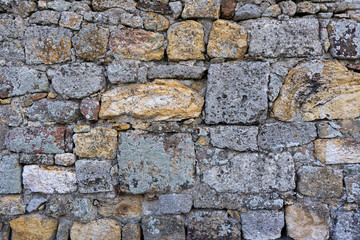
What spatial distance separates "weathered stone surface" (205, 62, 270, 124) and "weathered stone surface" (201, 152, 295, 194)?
0.32 m

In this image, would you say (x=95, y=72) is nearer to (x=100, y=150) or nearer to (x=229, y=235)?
(x=100, y=150)

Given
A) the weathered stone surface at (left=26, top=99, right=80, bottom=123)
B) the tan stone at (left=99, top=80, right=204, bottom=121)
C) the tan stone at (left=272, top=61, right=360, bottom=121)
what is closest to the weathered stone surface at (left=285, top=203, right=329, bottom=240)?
the tan stone at (left=272, top=61, right=360, bottom=121)

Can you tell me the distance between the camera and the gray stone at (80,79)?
1.72 metres

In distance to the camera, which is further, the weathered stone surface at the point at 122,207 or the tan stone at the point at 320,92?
the weathered stone surface at the point at 122,207

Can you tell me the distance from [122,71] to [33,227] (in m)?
1.44

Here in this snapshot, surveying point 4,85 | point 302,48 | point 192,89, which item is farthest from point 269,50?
point 4,85

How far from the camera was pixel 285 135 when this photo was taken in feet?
5.57

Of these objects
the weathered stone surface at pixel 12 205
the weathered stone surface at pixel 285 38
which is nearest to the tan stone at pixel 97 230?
the weathered stone surface at pixel 12 205

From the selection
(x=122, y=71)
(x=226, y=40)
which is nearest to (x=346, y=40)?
(x=226, y=40)

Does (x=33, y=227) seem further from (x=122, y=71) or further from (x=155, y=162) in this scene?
(x=122, y=71)

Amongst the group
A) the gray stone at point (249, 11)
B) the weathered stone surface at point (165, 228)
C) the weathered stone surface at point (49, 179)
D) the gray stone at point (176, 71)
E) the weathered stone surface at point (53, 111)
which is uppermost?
the gray stone at point (249, 11)

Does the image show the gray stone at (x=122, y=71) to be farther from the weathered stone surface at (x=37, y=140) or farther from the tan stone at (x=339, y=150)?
the tan stone at (x=339, y=150)

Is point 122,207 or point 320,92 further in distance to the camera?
point 122,207

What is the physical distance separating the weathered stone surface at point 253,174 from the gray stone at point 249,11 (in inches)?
42.4
